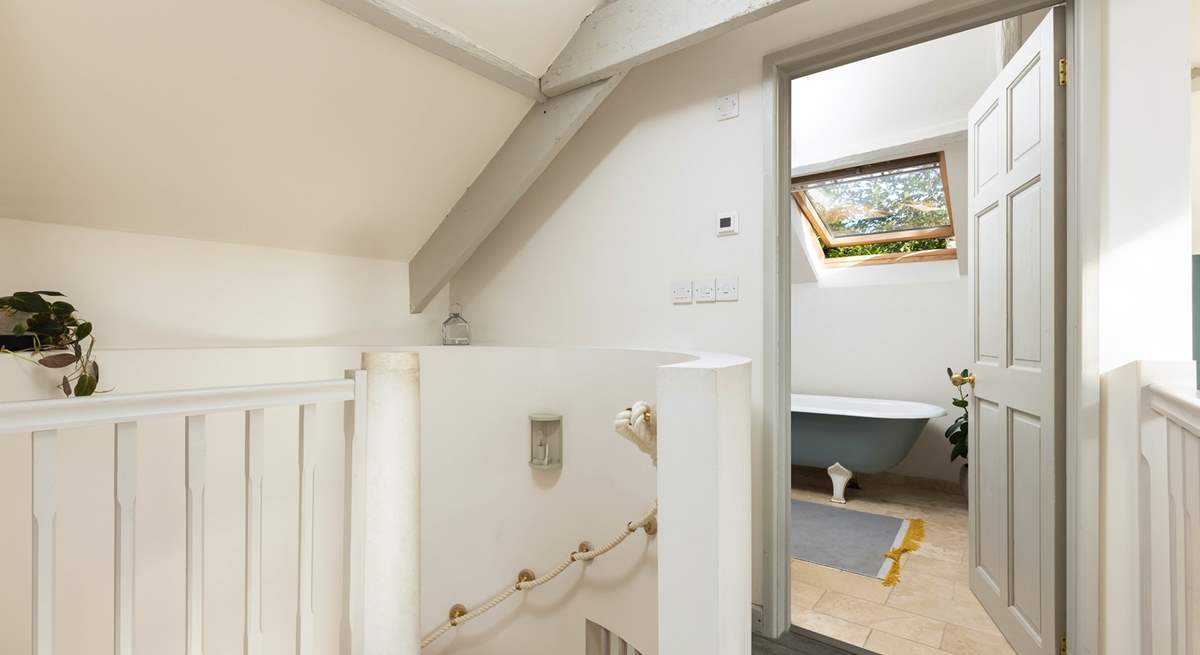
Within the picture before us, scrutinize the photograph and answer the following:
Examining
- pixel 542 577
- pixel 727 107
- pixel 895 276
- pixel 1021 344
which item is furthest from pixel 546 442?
pixel 895 276

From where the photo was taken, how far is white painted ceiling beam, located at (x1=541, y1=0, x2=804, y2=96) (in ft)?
5.51

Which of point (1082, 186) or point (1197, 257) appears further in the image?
point (1197, 257)

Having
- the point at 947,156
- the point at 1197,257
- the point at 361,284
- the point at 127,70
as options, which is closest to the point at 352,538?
the point at 127,70

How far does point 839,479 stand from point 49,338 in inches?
144

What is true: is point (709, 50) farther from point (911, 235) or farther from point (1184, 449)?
point (911, 235)

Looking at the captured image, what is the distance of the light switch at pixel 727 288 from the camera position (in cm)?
200

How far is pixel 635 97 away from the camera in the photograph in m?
2.32

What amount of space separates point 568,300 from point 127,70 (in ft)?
5.55

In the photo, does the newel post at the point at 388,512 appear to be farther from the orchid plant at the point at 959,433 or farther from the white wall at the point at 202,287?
the orchid plant at the point at 959,433

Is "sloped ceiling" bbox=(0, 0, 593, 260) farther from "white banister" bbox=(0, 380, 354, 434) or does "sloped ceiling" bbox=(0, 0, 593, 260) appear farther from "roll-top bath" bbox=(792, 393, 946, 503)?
"roll-top bath" bbox=(792, 393, 946, 503)

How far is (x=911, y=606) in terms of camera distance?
80.0 inches

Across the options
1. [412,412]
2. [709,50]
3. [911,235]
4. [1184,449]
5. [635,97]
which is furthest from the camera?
[911,235]

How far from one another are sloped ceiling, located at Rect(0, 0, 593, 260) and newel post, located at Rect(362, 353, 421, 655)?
1.13m

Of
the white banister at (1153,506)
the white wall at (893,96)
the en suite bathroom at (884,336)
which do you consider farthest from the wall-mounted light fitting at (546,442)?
the white wall at (893,96)
